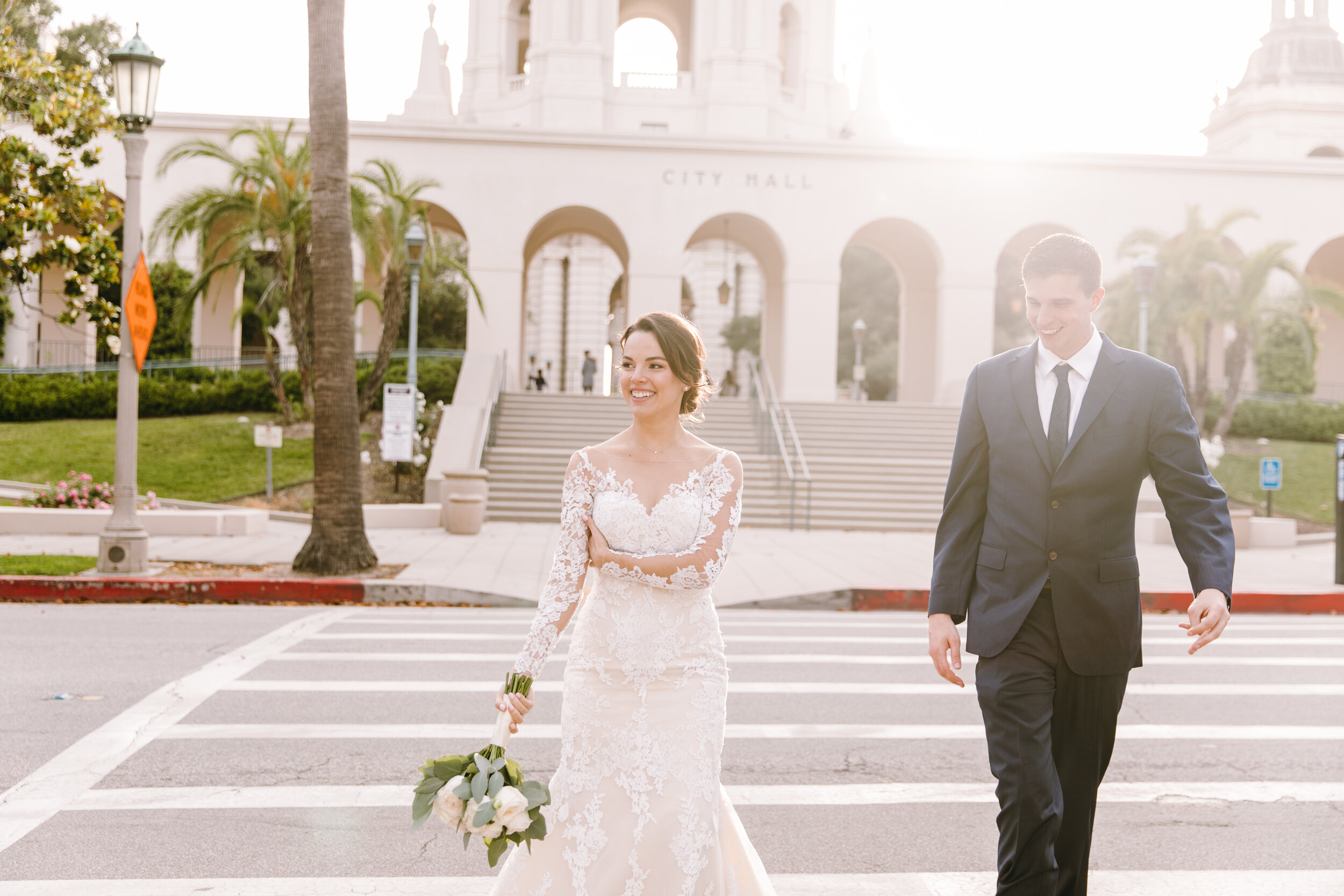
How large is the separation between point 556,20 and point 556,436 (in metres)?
21.3

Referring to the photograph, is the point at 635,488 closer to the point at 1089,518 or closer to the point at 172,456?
the point at 1089,518

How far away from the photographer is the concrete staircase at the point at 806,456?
2095 centimetres

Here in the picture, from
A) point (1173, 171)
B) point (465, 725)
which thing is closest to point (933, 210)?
point (1173, 171)

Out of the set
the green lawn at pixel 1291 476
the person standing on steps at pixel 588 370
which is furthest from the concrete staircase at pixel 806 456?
the person standing on steps at pixel 588 370

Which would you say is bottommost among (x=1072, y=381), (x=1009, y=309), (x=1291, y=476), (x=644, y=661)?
(x=1291, y=476)

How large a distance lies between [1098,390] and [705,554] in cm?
129

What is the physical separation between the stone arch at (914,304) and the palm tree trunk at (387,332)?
15493 millimetres

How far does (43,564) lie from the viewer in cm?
1227

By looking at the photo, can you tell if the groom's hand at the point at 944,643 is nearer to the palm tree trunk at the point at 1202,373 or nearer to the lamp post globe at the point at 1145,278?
the lamp post globe at the point at 1145,278

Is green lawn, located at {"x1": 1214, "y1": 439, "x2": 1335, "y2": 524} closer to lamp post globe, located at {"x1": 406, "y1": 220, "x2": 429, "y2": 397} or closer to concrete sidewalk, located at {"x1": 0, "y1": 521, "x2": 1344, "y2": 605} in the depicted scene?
concrete sidewalk, located at {"x1": 0, "y1": 521, "x2": 1344, "y2": 605}

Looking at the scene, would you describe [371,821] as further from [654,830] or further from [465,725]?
[654,830]

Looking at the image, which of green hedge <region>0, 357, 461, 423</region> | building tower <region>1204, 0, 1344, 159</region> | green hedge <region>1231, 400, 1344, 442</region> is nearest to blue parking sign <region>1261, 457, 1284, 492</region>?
green hedge <region>1231, 400, 1344, 442</region>

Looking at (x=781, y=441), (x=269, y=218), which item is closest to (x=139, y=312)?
(x=269, y=218)

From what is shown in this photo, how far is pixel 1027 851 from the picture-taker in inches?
127
